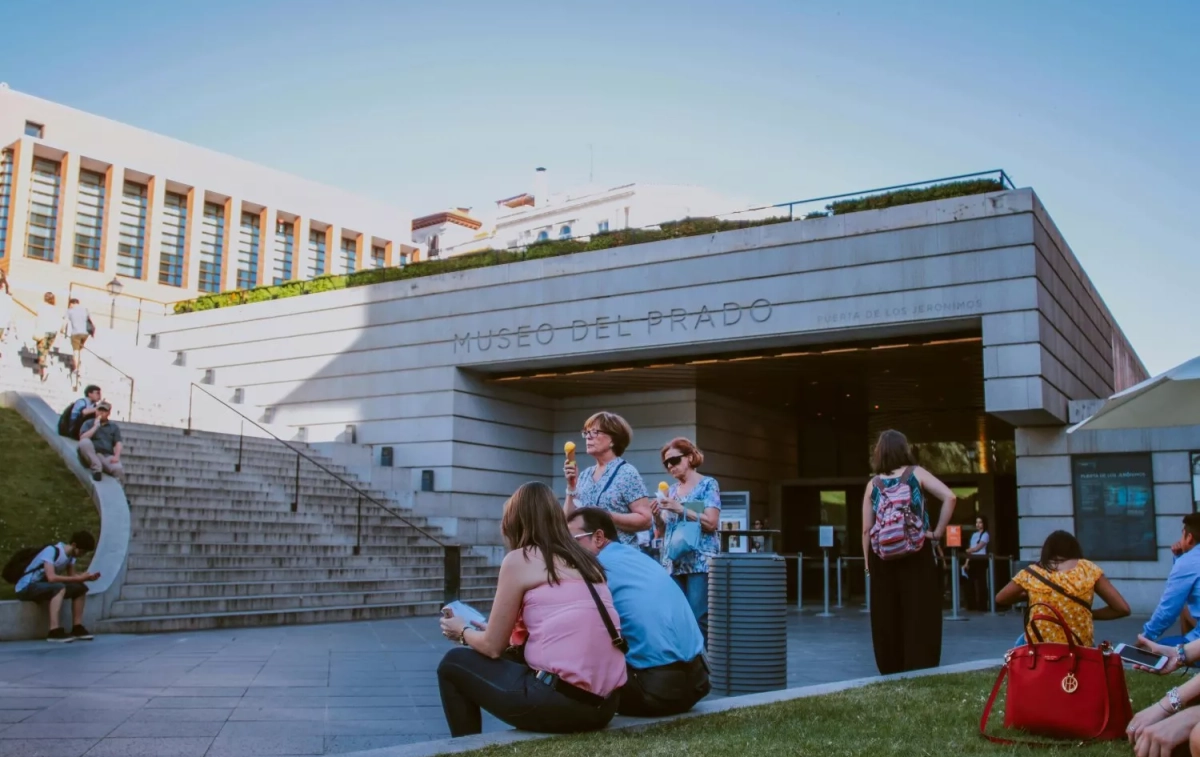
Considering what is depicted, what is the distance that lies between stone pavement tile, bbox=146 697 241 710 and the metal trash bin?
129 inches

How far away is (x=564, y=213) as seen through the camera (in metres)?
56.9

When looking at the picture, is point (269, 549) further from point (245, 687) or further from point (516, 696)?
point (516, 696)

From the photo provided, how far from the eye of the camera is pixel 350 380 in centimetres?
2417

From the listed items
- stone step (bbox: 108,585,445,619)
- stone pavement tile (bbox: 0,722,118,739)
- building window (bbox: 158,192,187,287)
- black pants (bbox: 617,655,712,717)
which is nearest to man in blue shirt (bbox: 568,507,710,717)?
black pants (bbox: 617,655,712,717)

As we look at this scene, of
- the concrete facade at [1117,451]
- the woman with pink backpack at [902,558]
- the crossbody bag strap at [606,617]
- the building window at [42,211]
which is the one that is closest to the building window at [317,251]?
the building window at [42,211]

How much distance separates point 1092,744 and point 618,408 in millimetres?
19909

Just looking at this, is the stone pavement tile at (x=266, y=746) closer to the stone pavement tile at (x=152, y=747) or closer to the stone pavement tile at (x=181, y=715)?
the stone pavement tile at (x=152, y=747)

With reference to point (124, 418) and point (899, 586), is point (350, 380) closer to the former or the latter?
point (124, 418)

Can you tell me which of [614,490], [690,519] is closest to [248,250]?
[690,519]

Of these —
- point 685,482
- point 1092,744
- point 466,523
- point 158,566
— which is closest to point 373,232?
point 466,523

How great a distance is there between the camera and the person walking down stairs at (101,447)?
47.9 feet

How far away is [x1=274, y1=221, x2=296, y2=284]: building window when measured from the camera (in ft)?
135

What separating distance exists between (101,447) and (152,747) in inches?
421

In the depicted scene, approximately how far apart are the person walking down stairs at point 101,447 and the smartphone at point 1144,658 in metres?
13.9
